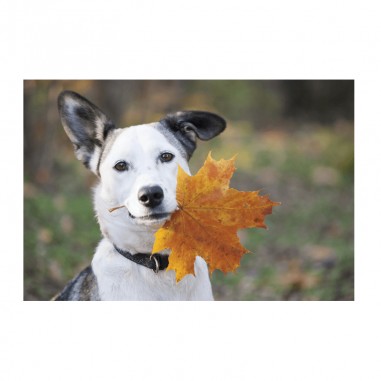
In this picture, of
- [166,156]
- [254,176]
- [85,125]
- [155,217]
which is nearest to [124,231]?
[155,217]

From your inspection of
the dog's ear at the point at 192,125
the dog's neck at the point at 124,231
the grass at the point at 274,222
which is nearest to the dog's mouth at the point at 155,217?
the dog's neck at the point at 124,231

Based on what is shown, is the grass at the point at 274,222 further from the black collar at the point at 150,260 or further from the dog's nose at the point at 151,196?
the dog's nose at the point at 151,196

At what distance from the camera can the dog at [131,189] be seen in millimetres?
2670

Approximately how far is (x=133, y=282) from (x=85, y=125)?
0.92 m

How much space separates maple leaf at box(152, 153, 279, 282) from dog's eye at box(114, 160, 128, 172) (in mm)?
297

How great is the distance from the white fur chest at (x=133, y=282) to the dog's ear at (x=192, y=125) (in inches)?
27.1

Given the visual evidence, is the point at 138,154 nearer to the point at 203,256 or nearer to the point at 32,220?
the point at 203,256

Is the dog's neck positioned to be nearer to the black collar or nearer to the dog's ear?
the black collar

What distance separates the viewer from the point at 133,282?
2822mm

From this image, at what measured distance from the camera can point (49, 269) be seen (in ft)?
16.1

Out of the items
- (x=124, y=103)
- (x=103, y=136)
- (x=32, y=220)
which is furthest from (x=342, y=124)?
(x=103, y=136)

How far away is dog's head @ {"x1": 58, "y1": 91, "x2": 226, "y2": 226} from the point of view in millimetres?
2525

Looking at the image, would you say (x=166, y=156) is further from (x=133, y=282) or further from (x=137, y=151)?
(x=133, y=282)

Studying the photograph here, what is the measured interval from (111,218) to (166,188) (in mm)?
445
